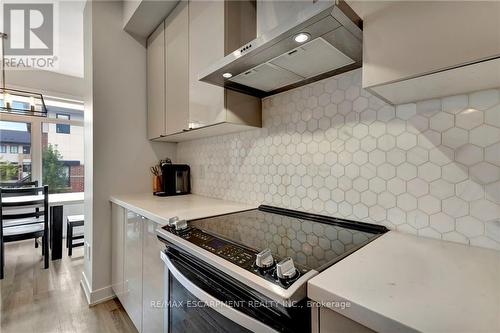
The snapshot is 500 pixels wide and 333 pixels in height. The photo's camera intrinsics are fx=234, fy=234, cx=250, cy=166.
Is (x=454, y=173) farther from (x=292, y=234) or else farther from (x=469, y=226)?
(x=292, y=234)

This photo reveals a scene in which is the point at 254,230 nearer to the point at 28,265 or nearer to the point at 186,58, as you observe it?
the point at 186,58

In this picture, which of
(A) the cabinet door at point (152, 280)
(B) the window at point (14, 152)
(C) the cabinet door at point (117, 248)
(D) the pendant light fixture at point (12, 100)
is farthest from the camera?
(B) the window at point (14, 152)

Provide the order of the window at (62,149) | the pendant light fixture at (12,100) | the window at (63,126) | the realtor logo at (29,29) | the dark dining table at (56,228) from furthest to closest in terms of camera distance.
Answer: the window at (63,126) < the window at (62,149) < the dark dining table at (56,228) < the pendant light fixture at (12,100) < the realtor logo at (29,29)

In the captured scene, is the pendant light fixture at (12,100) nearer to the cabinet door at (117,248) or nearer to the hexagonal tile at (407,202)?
the cabinet door at (117,248)

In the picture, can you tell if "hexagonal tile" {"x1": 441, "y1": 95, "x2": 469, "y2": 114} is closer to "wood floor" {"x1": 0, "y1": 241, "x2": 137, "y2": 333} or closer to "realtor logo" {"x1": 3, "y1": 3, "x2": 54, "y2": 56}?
"wood floor" {"x1": 0, "y1": 241, "x2": 137, "y2": 333}

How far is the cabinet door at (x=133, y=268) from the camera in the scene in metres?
1.42

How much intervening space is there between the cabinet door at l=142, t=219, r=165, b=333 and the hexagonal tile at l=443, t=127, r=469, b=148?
125cm

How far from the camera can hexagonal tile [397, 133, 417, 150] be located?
885 mm

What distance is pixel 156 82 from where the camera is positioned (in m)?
1.97

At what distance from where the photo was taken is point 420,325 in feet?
1.26

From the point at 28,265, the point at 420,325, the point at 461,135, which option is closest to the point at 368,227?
the point at 461,135

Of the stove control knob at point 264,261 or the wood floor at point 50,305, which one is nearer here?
the stove control knob at point 264,261

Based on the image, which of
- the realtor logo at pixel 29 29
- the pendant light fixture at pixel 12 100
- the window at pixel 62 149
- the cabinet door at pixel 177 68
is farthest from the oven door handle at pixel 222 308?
the window at pixel 62 149

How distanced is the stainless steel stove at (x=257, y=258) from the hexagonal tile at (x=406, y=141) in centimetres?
34
